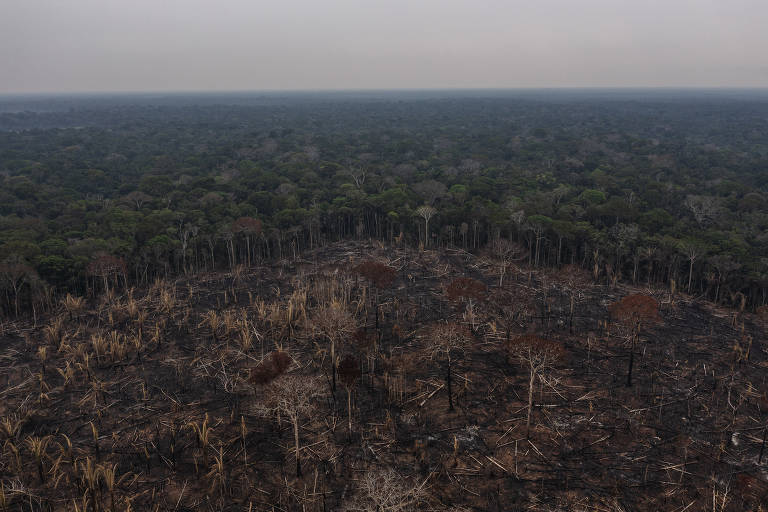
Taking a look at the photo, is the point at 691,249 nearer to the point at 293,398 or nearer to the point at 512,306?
the point at 512,306

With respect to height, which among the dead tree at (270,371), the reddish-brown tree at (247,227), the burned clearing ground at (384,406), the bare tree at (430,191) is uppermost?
the bare tree at (430,191)

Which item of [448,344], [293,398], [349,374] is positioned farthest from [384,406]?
[293,398]

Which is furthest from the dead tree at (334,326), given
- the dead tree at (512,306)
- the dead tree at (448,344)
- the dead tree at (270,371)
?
the dead tree at (512,306)

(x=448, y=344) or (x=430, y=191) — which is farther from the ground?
(x=430, y=191)

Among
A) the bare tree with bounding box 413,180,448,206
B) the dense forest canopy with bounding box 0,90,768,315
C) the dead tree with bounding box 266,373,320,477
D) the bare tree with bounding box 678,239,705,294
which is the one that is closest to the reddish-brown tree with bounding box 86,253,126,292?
the dense forest canopy with bounding box 0,90,768,315

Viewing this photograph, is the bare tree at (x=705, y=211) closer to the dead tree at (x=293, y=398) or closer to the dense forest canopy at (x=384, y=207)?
the dense forest canopy at (x=384, y=207)

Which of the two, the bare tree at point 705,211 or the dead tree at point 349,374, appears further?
the bare tree at point 705,211

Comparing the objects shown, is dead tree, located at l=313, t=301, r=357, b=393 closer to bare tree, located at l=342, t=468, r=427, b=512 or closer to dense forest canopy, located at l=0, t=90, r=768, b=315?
bare tree, located at l=342, t=468, r=427, b=512
